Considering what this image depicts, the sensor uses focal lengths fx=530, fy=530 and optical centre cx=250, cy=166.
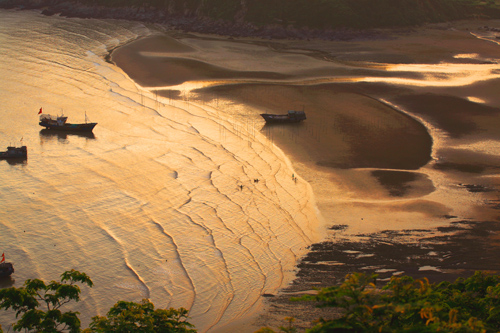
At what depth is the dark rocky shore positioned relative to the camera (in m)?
88.4

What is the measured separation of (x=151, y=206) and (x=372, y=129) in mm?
21964

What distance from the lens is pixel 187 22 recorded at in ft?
321

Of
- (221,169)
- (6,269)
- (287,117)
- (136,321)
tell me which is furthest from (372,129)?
(136,321)

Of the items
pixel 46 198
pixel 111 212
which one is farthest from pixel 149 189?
pixel 46 198

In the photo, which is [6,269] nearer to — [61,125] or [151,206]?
[151,206]

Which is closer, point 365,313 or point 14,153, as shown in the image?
point 365,313

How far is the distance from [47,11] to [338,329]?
10986 cm

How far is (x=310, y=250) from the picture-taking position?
84.8ft

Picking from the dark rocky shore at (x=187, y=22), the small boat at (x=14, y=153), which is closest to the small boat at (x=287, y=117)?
the small boat at (x=14, y=153)

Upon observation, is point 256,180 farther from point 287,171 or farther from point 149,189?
point 149,189

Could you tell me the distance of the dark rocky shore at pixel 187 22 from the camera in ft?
290

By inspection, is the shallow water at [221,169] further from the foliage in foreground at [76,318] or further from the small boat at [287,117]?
the foliage in foreground at [76,318]

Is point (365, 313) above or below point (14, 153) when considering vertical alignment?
above

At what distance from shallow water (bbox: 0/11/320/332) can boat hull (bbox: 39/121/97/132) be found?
29.2 inches
